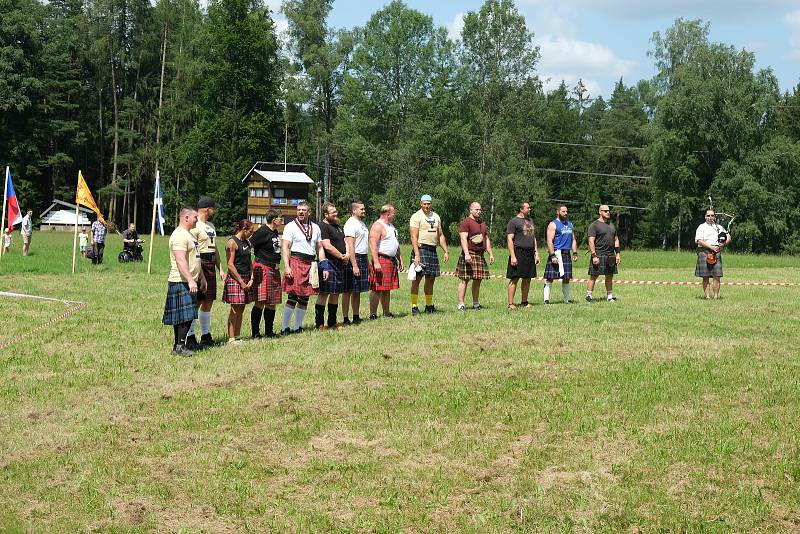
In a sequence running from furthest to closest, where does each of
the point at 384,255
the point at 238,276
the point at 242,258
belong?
the point at 384,255, the point at 242,258, the point at 238,276

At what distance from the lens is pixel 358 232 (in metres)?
13.1


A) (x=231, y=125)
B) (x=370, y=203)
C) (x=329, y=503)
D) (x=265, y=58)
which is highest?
(x=265, y=58)

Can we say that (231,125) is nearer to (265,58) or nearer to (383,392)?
(265,58)

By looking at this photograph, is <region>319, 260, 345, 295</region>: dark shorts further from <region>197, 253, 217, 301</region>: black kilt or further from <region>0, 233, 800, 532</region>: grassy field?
<region>197, 253, 217, 301</region>: black kilt

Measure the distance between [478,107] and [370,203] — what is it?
9995mm

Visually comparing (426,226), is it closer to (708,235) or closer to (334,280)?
(334,280)

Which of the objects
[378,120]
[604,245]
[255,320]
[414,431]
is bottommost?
[414,431]

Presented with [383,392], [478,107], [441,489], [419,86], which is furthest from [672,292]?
[419,86]

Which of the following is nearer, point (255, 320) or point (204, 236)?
point (204, 236)

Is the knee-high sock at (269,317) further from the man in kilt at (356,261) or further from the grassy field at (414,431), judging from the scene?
the man in kilt at (356,261)

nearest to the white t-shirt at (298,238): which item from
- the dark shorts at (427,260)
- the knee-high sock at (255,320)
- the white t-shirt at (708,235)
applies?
the knee-high sock at (255,320)

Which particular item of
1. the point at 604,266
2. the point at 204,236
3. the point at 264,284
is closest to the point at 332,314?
the point at 264,284

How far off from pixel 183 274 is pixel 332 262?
273 centimetres

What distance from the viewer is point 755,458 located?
655 cm
